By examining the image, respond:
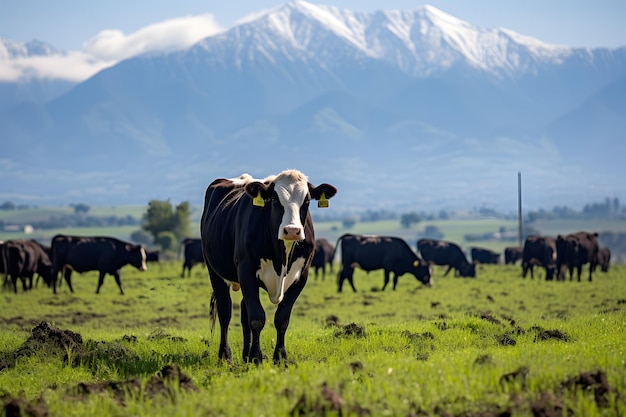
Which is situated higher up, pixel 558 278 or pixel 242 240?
pixel 242 240

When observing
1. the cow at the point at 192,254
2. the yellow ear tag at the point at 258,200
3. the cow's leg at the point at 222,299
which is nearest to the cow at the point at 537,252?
the cow at the point at 192,254

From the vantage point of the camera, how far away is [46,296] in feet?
111

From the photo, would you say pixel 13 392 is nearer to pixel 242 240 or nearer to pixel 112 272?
pixel 242 240

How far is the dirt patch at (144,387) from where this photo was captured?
30.3ft

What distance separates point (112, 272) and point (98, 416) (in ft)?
98.8

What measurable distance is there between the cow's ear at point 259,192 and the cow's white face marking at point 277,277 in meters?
0.87

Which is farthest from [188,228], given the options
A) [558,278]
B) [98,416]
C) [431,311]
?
[98,416]

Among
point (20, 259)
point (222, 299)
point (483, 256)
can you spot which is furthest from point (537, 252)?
point (222, 299)

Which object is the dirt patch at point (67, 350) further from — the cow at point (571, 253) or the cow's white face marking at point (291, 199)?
the cow at point (571, 253)

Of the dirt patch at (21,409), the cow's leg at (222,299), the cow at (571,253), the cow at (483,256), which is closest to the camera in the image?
the dirt patch at (21,409)

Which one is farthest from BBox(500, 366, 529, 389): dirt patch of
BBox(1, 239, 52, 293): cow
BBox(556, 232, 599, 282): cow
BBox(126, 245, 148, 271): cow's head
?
BBox(556, 232, 599, 282): cow

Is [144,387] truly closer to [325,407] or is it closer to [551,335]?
[325,407]

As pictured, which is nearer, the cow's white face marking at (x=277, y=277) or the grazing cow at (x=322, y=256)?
the cow's white face marking at (x=277, y=277)

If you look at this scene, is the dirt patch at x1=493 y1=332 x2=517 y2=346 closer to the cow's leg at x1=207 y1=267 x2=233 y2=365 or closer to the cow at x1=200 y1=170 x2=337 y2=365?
the cow at x1=200 y1=170 x2=337 y2=365
